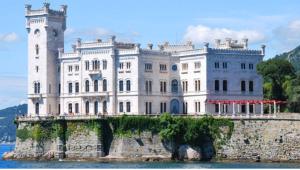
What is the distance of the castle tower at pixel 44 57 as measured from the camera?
12850 cm

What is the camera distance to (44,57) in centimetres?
12862

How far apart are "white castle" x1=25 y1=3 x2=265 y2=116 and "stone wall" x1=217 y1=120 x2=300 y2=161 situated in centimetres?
810

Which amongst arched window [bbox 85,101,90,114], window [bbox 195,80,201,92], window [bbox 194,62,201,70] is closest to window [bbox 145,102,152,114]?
window [bbox 195,80,201,92]

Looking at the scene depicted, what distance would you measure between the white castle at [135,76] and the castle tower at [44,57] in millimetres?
99

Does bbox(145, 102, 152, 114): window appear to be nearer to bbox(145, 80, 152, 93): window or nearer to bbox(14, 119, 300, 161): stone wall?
bbox(145, 80, 152, 93): window

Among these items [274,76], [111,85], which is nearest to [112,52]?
[111,85]

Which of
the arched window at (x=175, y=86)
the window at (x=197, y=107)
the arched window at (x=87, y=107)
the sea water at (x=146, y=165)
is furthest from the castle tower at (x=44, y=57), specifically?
the window at (x=197, y=107)

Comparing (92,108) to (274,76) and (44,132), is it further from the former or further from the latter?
→ (274,76)

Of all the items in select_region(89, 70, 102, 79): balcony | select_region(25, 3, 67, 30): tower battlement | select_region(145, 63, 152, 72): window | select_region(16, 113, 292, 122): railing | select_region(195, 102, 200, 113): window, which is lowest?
select_region(16, 113, 292, 122): railing

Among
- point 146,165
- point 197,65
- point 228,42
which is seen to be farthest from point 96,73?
point 146,165

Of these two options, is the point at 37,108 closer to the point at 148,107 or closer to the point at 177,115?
the point at 148,107

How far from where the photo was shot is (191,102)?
406 ft

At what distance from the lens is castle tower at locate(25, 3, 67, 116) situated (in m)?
128

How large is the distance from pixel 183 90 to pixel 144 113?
19.6 ft
